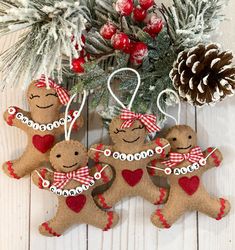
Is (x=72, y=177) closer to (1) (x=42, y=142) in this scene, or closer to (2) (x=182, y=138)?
(1) (x=42, y=142)

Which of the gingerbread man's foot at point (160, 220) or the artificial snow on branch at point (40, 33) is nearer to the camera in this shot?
the artificial snow on branch at point (40, 33)

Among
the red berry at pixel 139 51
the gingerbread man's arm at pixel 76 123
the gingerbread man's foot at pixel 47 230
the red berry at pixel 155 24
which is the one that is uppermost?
the red berry at pixel 155 24

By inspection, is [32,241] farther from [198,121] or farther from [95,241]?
[198,121]

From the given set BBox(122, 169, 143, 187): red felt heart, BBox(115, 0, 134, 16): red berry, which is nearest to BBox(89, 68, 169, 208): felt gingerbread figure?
BBox(122, 169, 143, 187): red felt heart

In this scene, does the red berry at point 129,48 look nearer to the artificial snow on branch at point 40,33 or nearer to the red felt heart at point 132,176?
the artificial snow on branch at point 40,33

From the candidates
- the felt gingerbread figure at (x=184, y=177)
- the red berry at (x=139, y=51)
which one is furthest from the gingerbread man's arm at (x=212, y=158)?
the red berry at (x=139, y=51)

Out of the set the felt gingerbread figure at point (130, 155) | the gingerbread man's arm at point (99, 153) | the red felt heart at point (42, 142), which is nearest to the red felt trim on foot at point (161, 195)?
the felt gingerbread figure at point (130, 155)

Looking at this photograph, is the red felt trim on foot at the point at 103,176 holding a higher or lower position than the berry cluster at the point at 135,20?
lower

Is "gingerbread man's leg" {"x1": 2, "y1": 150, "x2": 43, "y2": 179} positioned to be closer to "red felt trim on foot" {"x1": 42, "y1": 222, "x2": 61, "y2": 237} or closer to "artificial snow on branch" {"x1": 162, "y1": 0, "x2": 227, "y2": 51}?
"red felt trim on foot" {"x1": 42, "y1": 222, "x2": 61, "y2": 237}
